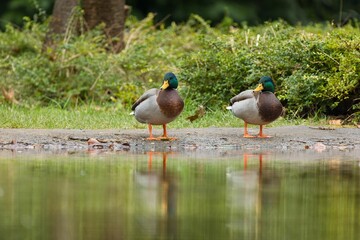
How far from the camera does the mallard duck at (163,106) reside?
12656 mm

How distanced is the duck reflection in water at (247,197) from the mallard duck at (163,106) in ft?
4.80

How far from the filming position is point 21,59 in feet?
62.4

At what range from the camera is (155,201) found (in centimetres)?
844

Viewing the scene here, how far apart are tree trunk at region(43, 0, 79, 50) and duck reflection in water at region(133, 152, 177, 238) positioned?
9.52 metres

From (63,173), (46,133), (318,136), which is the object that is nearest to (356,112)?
(318,136)

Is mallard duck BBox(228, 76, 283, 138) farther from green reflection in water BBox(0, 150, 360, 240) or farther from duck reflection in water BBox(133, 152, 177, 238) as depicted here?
duck reflection in water BBox(133, 152, 177, 238)

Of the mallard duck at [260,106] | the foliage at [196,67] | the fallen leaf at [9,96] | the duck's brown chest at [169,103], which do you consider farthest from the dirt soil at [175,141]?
the fallen leaf at [9,96]

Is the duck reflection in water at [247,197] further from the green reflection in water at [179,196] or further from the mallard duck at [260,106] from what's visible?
the mallard duck at [260,106]

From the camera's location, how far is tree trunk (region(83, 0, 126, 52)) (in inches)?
817

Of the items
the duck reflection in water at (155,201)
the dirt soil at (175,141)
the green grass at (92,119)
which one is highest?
the green grass at (92,119)

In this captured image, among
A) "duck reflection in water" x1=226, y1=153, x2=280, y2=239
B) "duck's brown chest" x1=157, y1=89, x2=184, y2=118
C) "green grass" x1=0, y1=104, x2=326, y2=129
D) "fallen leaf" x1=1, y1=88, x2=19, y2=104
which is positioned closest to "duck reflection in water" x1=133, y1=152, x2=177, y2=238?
"duck reflection in water" x1=226, y1=153, x2=280, y2=239

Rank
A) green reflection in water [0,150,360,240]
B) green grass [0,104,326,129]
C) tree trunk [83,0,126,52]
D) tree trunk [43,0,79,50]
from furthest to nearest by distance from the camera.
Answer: tree trunk [83,0,126,52]
tree trunk [43,0,79,50]
green grass [0,104,326,129]
green reflection in water [0,150,360,240]

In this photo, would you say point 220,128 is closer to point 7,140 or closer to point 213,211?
point 7,140

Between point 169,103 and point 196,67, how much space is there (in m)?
4.50
